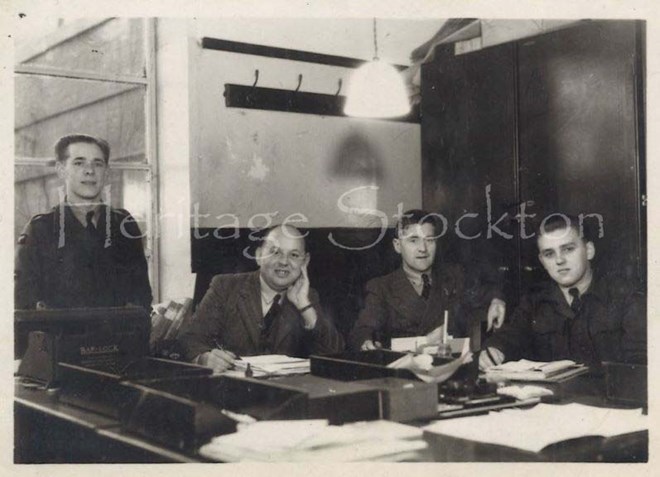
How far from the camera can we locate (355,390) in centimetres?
144

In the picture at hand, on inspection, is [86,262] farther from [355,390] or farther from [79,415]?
[355,390]

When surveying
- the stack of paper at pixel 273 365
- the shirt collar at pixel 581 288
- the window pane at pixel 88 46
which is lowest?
the stack of paper at pixel 273 365

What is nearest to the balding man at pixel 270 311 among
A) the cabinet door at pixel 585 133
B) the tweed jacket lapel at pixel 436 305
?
the tweed jacket lapel at pixel 436 305

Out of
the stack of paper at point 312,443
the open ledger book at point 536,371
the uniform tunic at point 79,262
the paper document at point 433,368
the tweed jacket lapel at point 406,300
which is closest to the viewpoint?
the stack of paper at point 312,443

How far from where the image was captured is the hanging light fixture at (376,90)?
2.93 m

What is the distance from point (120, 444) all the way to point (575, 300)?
1.65 metres

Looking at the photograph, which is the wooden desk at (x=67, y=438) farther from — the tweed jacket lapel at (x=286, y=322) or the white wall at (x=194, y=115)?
the white wall at (x=194, y=115)

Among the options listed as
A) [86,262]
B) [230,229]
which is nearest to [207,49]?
[230,229]

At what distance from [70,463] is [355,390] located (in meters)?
0.80

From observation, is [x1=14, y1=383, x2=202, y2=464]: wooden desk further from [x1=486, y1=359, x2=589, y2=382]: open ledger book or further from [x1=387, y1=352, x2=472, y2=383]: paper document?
[x1=486, y1=359, x2=589, y2=382]: open ledger book

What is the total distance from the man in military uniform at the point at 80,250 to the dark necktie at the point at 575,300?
1.53m

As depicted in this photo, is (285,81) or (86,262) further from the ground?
(285,81)

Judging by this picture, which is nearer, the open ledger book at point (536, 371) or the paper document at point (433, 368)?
the paper document at point (433, 368)

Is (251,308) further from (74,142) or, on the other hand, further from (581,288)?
(581,288)
